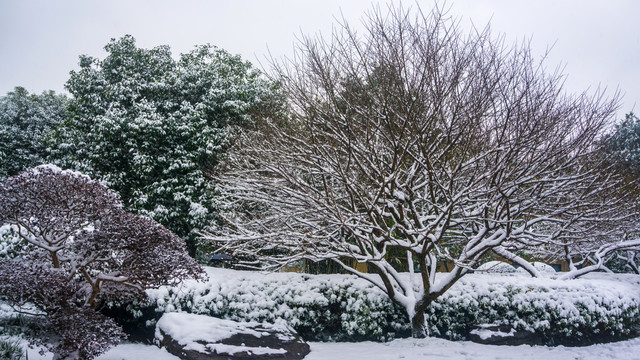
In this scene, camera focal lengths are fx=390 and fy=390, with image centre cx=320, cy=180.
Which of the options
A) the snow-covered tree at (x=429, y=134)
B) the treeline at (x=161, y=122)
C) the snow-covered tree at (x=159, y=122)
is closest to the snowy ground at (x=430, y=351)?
the snow-covered tree at (x=429, y=134)

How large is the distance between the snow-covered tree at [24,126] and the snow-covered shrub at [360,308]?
1564 centimetres

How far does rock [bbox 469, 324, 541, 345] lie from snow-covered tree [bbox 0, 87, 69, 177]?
65.4 feet

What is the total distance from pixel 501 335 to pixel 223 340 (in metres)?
5.26

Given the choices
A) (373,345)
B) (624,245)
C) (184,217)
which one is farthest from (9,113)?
(624,245)

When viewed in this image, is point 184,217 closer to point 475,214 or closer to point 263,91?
point 263,91

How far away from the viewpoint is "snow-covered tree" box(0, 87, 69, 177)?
1958cm

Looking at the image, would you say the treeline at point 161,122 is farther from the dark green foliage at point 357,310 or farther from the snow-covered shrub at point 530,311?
the snow-covered shrub at point 530,311

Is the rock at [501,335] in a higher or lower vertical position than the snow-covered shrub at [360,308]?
lower

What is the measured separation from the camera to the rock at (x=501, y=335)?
748 cm

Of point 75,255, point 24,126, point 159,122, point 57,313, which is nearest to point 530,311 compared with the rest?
point 57,313

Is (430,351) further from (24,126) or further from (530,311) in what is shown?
(24,126)

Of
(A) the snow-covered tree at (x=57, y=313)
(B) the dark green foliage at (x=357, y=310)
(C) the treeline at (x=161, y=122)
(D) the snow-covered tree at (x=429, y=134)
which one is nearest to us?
(A) the snow-covered tree at (x=57, y=313)

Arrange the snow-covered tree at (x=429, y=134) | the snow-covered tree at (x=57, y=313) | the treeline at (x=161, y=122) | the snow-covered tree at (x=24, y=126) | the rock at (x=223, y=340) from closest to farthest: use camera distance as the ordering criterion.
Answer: the snow-covered tree at (x=57, y=313)
the rock at (x=223, y=340)
the snow-covered tree at (x=429, y=134)
the treeline at (x=161, y=122)
the snow-covered tree at (x=24, y=126)

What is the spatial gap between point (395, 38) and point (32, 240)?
21.9 feet
